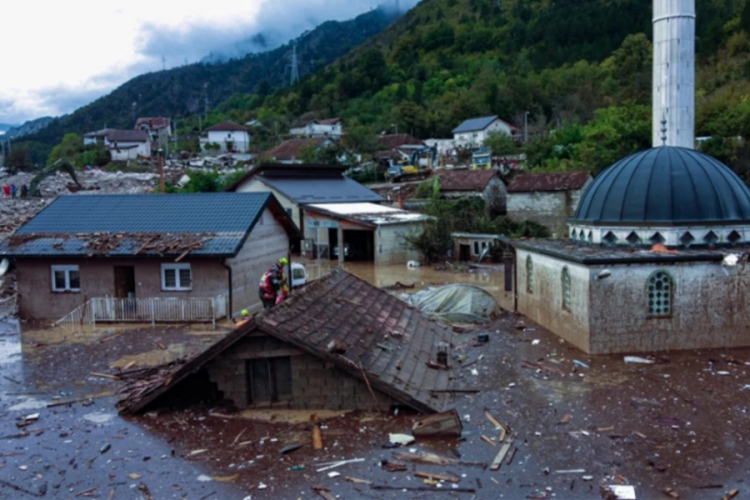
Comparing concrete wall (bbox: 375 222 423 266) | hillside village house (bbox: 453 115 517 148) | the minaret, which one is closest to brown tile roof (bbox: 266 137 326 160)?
hillside village house (bbox: 453 115 517 148)

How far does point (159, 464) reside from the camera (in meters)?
9.33

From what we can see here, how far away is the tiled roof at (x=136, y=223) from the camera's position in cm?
2078

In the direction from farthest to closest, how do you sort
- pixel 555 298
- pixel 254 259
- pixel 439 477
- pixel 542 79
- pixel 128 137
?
pixel 128 137 < pixel 542 79 < pixel 254 259 < pixel 555 298 < pixel 439 477

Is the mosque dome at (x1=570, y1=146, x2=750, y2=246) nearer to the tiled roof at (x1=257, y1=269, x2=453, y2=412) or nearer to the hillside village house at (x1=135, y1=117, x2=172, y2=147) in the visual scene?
the tiled roof at (x1=257, y1=269, x2=453, y2=412)

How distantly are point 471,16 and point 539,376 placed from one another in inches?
5449

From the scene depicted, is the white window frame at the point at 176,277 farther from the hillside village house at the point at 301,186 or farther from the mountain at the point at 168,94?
the mountain at the point at 168,94

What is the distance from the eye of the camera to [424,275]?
3142 cm

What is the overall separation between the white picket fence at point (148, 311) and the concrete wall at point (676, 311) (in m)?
11.7

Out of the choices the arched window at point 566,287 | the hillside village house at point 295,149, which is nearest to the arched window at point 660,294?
the arched window at point 566,287

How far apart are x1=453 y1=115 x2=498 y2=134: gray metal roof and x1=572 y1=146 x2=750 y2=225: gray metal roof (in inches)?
2338

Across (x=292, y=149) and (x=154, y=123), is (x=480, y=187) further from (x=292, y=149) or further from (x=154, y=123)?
(x=154, y=123)

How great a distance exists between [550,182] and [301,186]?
1691 cm

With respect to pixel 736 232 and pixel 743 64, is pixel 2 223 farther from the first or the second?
pixel 743 64

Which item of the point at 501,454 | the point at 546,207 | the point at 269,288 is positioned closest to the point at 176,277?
the point at 269,288
